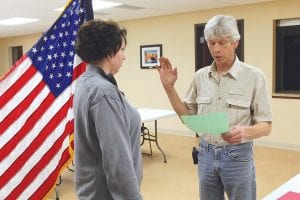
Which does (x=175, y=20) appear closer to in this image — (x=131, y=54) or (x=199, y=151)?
(x=131, y=54)

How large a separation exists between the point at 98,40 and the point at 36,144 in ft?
3.13

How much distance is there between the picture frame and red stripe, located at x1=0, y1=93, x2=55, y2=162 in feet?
16.7

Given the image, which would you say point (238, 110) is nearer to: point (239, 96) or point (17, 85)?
point (239, 96)

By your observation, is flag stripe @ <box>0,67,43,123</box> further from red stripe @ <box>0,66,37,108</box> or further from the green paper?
the green paper

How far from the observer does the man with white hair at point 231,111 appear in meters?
1.76

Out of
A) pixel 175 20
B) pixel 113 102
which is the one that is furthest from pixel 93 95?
pixel 175 20

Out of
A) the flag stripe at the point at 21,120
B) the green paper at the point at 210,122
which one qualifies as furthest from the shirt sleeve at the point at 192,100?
the flag stripe at the point at 21,120

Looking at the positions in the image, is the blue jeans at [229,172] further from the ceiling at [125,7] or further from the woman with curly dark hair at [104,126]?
the ceiling at [125,7]

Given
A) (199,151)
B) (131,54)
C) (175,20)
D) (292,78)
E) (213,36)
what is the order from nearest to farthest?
1. (213,36)
2. (199,151)
3. (292,78)
4. (175,20)
5. (131,54)

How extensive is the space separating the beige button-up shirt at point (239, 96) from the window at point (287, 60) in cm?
409

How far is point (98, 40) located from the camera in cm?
140

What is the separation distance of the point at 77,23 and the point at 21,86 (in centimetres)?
48

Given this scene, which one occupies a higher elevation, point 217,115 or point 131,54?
point 131,54

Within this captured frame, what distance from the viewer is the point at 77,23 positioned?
2.07 meters
